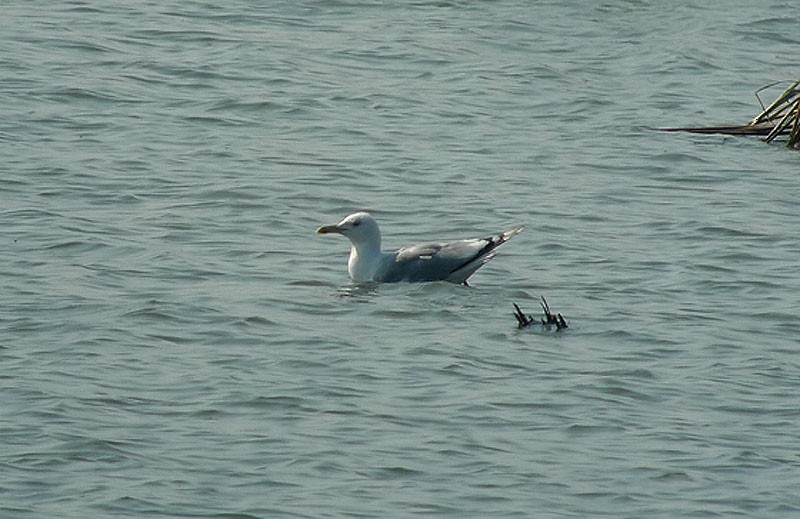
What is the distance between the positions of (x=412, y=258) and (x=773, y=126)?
6321mm

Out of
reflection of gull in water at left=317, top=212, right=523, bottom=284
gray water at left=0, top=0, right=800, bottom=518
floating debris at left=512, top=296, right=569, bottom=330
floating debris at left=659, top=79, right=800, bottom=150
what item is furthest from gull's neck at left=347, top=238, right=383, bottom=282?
floating debris at left=659, top=79, right=800, bottom=150

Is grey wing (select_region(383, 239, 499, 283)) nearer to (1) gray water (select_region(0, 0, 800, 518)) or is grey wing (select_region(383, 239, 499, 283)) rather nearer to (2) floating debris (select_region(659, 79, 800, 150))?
(1) gray water (select_region(0, 0, 800, 518))

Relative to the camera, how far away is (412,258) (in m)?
12.1

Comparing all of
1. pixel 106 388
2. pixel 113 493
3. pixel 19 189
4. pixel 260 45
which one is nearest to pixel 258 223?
pixel 19 189

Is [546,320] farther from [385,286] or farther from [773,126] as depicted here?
[773,126]

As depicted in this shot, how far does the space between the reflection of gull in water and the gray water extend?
14 cm

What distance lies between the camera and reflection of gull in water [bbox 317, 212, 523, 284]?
1202cm

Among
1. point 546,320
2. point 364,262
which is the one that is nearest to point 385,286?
point 364,262

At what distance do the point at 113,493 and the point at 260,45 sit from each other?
531 inches

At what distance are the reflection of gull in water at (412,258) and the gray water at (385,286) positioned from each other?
143 mm

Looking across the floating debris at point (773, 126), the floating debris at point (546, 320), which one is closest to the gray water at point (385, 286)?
the floating debris at point (546, 320)

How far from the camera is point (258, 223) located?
13641 mm

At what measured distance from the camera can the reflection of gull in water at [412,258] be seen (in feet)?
39.4

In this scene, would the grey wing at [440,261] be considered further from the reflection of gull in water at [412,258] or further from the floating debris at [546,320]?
the floating debris at [546,320]
